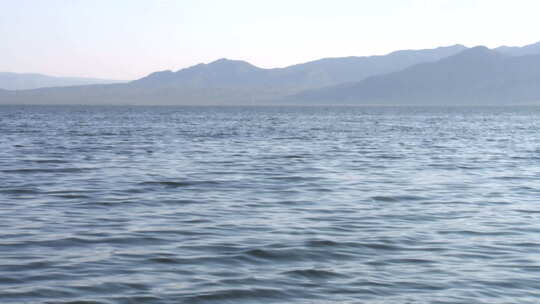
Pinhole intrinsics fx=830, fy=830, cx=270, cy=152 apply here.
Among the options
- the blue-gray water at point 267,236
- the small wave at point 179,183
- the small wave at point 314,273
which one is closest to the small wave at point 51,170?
the blue-gray water at point 267,236

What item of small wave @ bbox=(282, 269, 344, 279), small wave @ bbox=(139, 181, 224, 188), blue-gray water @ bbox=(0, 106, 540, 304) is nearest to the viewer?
blue-gray water @ bbox=(0, 106, 540, 304)

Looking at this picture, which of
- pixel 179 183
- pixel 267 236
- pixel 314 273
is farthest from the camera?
pixel 179 183

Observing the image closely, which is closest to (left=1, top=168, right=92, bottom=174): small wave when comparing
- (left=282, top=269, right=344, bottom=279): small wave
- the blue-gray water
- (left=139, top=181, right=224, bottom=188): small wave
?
the blue-gray water

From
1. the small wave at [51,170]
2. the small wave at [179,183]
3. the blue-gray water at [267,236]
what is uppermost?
the blue-gray water at [267,236]

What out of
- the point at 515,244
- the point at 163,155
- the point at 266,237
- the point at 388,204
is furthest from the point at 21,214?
the point at 163,155

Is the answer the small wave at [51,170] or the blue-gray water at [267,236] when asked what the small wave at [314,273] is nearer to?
the blue-gray water at [267,236]

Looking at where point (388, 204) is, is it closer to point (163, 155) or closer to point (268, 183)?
point (268, 183)

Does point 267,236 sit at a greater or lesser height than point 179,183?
greater

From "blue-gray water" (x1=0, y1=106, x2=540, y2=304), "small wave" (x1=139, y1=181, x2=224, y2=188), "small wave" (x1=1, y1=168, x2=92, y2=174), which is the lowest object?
"small wave" (x1=1, y1=168, x2=92, y2=174)

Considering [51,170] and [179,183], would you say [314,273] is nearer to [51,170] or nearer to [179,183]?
[179,183]

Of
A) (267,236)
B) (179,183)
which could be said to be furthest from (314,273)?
(179,183)

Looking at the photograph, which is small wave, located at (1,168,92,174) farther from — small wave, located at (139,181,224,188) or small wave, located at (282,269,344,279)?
small wave, located at (282,269,344,279)

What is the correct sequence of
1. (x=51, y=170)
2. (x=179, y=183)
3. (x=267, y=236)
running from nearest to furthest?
(x=267, y=236), (x=179, y=183), (x=51, y=170)

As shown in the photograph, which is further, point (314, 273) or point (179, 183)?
point (179, 183)
